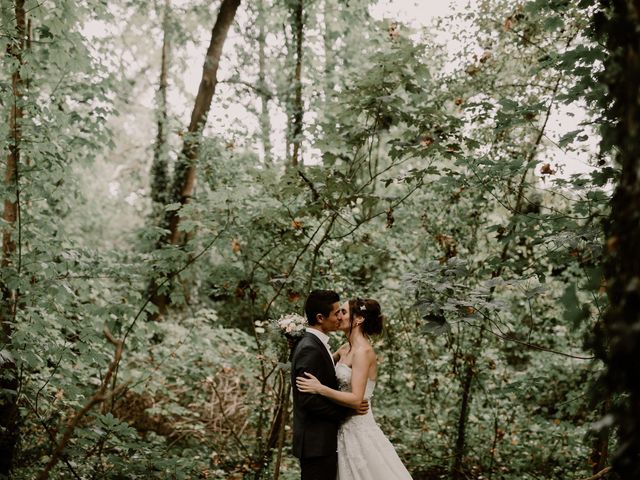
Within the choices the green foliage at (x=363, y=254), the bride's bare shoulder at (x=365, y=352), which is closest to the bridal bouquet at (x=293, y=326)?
the bride's bare shoulder at (x=365, y=352)

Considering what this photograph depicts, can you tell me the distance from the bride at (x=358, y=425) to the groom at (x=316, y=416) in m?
0.08

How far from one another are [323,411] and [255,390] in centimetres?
454

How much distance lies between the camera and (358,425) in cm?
367

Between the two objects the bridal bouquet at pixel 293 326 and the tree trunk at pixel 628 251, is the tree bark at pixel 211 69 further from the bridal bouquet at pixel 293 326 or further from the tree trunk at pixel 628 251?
the tree trunk at pixel 628 251

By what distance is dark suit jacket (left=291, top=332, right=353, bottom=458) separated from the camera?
3342 millimetres

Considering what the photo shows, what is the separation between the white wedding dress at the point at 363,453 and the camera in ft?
11.5

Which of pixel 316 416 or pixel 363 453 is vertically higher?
pixel 316 416

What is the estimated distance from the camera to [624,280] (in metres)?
1.12

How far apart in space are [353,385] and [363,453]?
49 cm

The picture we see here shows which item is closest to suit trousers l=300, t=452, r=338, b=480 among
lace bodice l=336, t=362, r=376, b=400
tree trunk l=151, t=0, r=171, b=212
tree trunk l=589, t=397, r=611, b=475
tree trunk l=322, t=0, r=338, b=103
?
lace bodice l=336, t=362, r=376, b=400

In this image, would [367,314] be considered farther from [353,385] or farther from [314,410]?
[314,410]

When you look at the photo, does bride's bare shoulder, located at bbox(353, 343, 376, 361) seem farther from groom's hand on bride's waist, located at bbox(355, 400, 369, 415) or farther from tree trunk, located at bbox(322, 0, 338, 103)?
tree trunk, located at bbox(322, 0, 338, 103)

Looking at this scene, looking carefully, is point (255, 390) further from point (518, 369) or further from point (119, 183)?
point (119, 183)

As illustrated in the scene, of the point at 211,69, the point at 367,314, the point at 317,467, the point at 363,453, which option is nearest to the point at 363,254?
the point at 367,314
